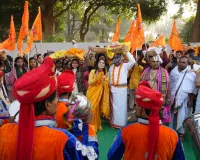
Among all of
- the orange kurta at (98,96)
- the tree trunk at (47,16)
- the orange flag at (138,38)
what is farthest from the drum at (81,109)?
the tree trunk at (47,16)

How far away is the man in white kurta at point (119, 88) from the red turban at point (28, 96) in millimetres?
4303

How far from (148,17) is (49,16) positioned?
779 cm

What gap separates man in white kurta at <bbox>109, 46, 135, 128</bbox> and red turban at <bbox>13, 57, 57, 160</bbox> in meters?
4.30

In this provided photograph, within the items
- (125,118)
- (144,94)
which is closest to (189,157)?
(125,118)

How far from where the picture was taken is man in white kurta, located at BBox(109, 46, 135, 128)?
5996 millimetres

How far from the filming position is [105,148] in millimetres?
5027

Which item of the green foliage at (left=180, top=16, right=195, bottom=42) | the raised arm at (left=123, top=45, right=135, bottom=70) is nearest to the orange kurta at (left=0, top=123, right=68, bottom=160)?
the raised arm at (left=123, top=45, right=135, bottom=70)

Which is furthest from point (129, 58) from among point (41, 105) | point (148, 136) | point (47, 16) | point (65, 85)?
point (47, 16)

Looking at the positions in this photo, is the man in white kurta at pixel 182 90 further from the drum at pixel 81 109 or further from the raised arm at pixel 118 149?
the drum at pixel 81 109

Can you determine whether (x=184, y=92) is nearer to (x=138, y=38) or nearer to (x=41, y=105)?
(x=138, y=38)

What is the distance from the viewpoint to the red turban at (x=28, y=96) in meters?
1.64

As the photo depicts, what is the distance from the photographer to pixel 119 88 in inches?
238

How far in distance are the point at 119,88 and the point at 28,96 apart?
449cm

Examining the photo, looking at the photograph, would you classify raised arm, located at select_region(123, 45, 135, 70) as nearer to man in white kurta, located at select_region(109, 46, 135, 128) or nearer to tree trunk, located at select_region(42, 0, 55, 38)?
man in white kurta, located at select_region(109, 46, 135, 128)
